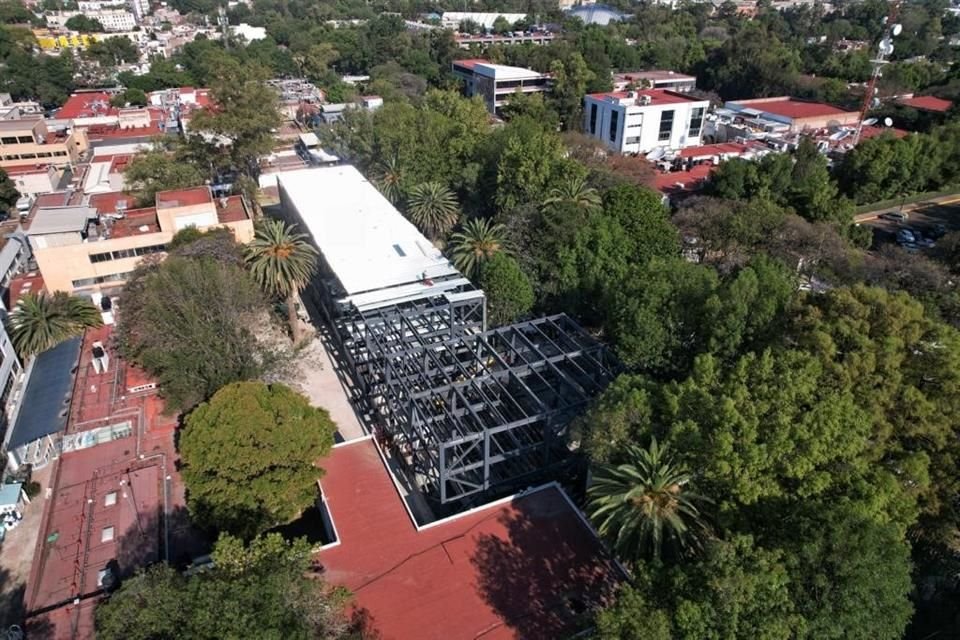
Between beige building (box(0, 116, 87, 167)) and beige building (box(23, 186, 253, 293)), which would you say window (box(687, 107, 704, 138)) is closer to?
beige building (box(23, 186, 253, 293))

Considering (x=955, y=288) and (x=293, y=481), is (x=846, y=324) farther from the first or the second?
(x=293, y=481)

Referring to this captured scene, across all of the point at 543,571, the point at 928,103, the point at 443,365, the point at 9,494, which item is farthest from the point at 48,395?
the point at 928,103

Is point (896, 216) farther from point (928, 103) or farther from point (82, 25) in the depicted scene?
point (82, 25)

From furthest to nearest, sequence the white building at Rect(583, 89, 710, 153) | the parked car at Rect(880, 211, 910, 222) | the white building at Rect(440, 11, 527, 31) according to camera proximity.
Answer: the white building at Rect(440, 11, 527, 31) → the white building at Rect(583, 89, 710, 153) → the parked car at Rect(880, 211, 910, 222)

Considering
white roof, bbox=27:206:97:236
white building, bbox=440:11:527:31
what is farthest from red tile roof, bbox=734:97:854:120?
white building, bbox=440:11:527:31

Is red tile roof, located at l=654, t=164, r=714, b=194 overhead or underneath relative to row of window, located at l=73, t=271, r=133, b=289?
underneath

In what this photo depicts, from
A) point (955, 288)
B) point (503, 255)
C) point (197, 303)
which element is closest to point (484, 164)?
point (503, 255)

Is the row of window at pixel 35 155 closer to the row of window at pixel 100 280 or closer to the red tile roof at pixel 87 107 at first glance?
the red tile roof at pixel 87 107
